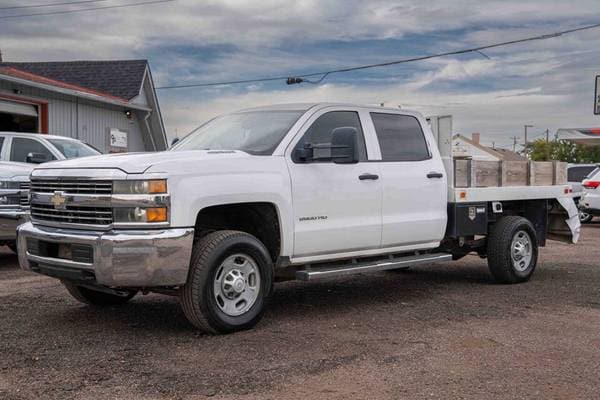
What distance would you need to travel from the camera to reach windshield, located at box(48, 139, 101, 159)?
11688 millimetres

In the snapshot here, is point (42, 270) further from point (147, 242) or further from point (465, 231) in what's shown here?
point (465, 231)

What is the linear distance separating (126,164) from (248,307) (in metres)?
1.53

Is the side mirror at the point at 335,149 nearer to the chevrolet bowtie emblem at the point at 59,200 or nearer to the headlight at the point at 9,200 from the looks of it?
the chevrolet bowtie emblem at the point at 59,200

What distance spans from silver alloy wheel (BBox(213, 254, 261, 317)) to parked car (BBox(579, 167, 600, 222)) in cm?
1452

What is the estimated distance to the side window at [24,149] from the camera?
36.4ft

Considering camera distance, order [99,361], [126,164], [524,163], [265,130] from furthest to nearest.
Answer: [524,163], [265,130], [126,164], [99,361]

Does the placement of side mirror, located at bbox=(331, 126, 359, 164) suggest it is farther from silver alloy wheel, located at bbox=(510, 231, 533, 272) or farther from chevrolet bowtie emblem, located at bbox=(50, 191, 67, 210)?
silver alloy wheel, located at bbox=(510, 231, 533, 272)

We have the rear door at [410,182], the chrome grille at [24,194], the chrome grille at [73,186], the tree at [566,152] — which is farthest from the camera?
the tree at [566,152]

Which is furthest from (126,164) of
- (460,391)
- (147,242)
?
(460,391)

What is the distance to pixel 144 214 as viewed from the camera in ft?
18.3

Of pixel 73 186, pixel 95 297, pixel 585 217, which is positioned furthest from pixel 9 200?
pixel 585 217

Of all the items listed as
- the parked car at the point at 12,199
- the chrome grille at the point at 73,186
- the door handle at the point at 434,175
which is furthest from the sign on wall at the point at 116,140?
the chrome grille at the point at 73,186

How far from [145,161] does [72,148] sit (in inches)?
264

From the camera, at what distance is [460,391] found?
459 centimetres
